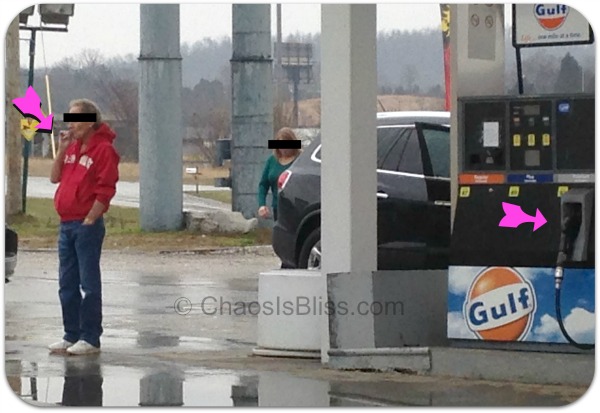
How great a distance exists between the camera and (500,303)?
10.3m

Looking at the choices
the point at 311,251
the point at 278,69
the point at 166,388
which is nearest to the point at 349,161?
the point at 166,388

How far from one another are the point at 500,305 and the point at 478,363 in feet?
1.27

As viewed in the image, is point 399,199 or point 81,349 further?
point 399,199

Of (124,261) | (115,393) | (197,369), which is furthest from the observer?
(124,261)

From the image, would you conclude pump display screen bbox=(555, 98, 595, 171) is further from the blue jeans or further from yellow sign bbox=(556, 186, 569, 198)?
the blue jeans

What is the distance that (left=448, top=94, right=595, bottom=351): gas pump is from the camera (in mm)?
10062

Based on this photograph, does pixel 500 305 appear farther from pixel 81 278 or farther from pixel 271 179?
pixel 271 179

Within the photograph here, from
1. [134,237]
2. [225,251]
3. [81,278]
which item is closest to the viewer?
[81,278]

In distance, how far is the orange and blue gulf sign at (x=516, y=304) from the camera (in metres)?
10.1

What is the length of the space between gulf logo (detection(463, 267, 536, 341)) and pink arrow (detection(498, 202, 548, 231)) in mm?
286

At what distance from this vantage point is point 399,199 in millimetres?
14867

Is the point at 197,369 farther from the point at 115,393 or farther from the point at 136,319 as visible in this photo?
the point at 136,319

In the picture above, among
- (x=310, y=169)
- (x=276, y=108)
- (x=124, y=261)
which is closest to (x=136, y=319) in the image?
(x=310, y=169)

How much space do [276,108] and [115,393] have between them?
22.9 m
